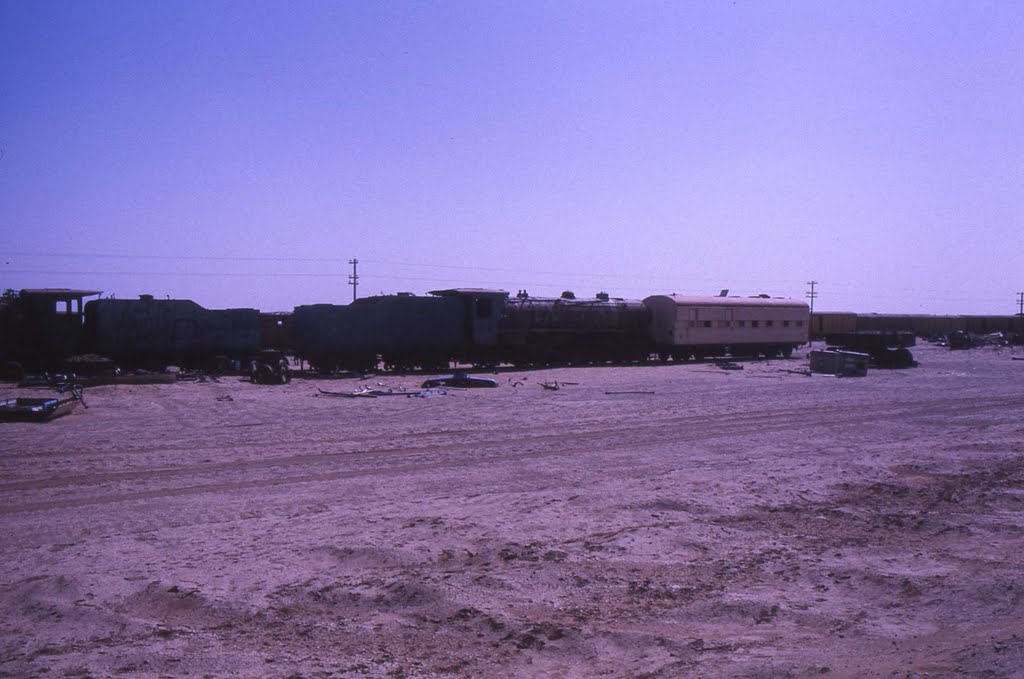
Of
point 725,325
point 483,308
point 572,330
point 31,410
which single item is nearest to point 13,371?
point 31,410

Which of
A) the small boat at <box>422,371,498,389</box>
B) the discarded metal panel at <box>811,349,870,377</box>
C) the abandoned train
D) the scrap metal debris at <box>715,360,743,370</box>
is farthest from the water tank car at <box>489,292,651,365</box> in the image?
the discarded metal panel at <box>811,349,870,377</box>

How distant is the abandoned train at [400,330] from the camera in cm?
2538

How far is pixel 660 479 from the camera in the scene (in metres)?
10.6

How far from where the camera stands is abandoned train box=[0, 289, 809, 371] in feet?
83.3

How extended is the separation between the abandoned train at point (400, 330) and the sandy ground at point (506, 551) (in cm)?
1202

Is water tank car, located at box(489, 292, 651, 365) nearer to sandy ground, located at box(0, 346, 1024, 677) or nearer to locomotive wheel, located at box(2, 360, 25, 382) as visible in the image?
locomotive wheel, located at box(2, 360, 25, 382)

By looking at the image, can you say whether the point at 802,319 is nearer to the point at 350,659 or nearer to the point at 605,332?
the point at 605,332

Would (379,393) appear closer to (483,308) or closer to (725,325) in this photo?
(483,308)

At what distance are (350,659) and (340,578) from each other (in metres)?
1.50

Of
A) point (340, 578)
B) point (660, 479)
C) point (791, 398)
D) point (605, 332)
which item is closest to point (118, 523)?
point (340, 578)

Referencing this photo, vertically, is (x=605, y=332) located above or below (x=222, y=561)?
above

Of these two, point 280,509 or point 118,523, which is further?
point 280,509

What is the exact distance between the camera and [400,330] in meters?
29.6

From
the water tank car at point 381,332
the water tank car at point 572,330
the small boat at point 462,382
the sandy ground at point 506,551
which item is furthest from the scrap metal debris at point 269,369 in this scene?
the water tank car at point 572,330
